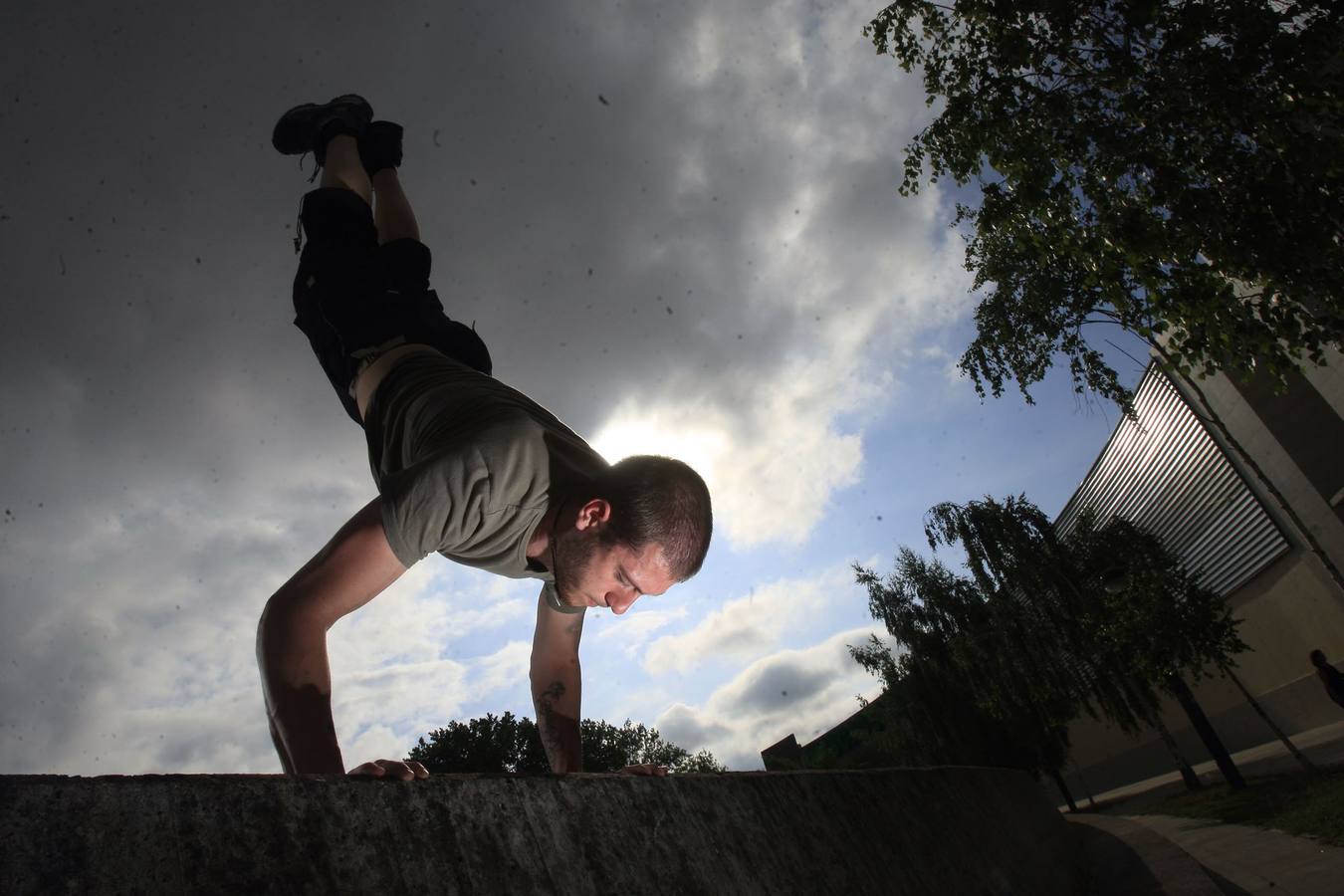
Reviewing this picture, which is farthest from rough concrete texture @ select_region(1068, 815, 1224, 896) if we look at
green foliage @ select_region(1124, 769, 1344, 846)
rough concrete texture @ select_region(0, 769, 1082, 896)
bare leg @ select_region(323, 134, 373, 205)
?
bare leg @ select_region(323, 134, 373, 205)

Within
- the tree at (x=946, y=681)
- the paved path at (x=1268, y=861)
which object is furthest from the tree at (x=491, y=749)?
the paved path at (x=1268, y=861)

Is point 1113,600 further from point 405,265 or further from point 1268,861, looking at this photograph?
point 405,265

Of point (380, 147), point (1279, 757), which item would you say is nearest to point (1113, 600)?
point (1279, 757)

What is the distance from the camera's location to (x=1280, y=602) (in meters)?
18.1

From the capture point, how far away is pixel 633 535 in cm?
235

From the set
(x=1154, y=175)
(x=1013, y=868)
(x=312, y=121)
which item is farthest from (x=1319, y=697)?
(x=312, y=121)

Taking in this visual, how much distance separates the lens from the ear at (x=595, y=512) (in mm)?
2398

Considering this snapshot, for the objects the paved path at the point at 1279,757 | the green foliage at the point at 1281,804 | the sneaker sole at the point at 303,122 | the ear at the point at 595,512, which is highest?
the sneaker sole at the point at 303,122

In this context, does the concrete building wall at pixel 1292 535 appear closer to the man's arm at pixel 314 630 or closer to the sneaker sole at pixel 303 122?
the sneaker sole at pixel 303 122

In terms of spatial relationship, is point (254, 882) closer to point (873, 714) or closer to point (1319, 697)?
point (1319, 697)

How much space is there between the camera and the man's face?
237cm

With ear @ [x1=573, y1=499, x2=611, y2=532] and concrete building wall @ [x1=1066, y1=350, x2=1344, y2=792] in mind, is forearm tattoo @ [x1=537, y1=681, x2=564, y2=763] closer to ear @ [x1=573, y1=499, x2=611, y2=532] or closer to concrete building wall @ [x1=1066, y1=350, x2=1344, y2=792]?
ear @ [x1=573, y1=499, x2=611, y2=532]

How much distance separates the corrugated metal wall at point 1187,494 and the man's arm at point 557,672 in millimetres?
18820

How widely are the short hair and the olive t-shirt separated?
172 mm
